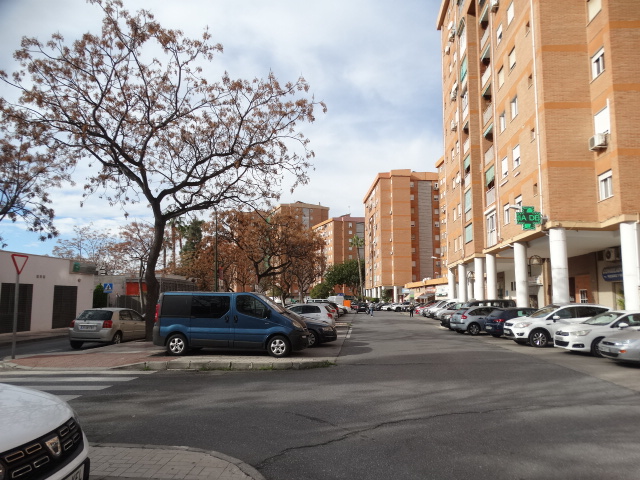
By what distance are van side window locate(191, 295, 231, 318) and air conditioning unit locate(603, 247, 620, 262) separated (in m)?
20.6

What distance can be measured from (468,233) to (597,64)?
18546mm

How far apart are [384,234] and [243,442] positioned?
288 ft

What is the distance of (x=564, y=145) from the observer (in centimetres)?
2228

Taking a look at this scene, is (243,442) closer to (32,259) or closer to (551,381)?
(551,381)

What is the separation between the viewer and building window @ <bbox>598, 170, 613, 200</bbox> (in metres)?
20.8

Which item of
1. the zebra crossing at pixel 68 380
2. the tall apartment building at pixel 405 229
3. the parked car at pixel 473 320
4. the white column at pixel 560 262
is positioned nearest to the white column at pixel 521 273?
the parked car at pixel 473 320

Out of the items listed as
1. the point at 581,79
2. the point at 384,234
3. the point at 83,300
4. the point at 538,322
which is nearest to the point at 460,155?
the point at 581,79

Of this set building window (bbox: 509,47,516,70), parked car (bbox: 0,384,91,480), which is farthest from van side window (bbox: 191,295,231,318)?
building window (bbox: 509,47,516,70)

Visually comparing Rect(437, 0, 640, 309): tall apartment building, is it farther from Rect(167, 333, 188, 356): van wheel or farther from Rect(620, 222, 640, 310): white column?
Rect(167, 333, 188, 356): van wheel

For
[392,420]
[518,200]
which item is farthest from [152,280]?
[518,200]

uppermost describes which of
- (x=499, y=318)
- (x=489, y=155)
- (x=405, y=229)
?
(x=405, y=229)

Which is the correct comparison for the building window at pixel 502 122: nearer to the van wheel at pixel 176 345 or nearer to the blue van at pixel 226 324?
the blue van at pixel 226 324

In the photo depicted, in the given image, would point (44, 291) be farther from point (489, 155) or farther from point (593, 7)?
point (593, 7)

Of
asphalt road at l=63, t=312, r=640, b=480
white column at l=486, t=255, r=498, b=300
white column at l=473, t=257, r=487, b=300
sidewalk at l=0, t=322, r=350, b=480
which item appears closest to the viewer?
sidewalk at l=0, t=322, r=350, b=480
